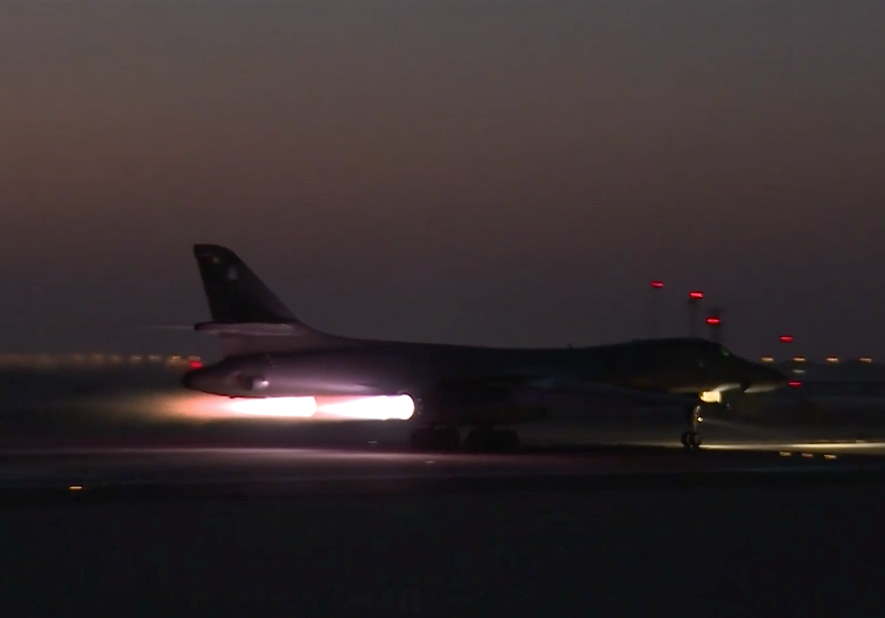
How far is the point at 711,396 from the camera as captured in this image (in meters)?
31.3

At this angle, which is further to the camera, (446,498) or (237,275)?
(237,275)

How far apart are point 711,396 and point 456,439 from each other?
21.9 feet

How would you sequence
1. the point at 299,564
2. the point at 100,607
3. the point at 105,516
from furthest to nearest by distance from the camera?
1. the point at 105,516
2. the point at 299,564
3. the point at 100,607

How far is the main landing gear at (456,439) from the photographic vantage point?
28.2m

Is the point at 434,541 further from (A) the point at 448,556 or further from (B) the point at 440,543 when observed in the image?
(A) the point at 448,556

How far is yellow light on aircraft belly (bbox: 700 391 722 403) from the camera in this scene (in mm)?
31188

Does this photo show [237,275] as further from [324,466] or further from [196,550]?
[196,550]

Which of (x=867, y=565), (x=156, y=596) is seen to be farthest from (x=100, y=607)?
(x=867, y=565)

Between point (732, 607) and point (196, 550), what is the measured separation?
491 centimetres

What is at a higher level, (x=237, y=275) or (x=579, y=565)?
(x=237, y=275)

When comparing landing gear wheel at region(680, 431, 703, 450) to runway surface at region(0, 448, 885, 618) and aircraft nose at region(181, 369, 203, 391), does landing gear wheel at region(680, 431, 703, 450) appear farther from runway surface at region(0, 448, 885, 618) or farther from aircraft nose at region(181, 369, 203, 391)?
aircraft nose at region(181, 369, 203, 391)

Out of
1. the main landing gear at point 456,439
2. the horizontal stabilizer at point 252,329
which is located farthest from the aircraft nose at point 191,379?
the main landing gear at point 456,439

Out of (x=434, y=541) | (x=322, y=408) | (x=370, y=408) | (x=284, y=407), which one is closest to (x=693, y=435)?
(x=370, y=408)

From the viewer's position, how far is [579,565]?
39.0 ft
